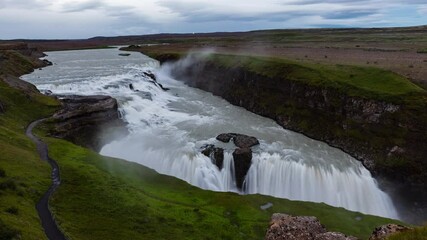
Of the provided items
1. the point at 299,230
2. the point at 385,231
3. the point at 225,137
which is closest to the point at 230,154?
the point at 225,137

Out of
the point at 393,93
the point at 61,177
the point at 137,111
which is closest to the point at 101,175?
the point at 61,177

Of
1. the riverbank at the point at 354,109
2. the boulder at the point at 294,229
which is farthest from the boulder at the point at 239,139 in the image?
the boulder at the point at 294,229

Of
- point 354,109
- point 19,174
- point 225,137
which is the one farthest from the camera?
point 354,109

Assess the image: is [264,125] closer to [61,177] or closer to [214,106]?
[214,106]

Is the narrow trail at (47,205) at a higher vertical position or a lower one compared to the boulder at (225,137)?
higher

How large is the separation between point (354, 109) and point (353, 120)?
156cm

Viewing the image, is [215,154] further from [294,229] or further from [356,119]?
[294,229]

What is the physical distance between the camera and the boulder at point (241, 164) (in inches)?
1726

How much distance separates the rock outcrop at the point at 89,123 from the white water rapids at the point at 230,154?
6.22ft

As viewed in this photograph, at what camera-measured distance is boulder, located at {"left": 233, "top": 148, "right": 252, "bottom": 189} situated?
43.8 meters

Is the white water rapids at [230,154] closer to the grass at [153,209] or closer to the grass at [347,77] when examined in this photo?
the grass at [153,209]

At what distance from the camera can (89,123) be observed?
5362cm

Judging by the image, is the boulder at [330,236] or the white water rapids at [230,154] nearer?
the boulder at [330,236]

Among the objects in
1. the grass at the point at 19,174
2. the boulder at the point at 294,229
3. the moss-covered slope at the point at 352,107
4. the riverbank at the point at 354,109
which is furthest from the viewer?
the moss-covered slope at the point at 352,107
